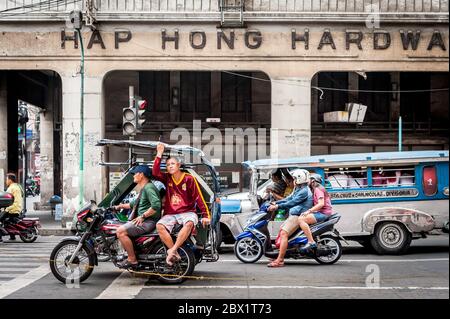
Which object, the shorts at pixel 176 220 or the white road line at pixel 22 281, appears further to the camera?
the shorts at pixel 176 220

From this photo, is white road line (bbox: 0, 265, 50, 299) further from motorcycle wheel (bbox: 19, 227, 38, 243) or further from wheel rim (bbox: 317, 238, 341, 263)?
motorcycle wheel (bbox: 19, 227, 38, 243)

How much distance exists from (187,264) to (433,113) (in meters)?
22.4

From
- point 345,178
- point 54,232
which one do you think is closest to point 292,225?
point 345,178

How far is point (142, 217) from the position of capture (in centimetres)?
1129

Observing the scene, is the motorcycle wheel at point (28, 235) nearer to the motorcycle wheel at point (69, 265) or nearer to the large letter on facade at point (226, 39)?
the motorcycle wheel at point (69, 265)

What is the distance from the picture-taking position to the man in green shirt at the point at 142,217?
37.0 ft

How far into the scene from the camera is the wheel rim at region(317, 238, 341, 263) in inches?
556

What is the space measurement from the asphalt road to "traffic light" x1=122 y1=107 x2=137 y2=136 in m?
5.70

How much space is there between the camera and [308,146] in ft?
84.4

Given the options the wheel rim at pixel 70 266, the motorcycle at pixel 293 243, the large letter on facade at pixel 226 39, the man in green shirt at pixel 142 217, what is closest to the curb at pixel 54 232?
the large letter on facade at pixel 226 39

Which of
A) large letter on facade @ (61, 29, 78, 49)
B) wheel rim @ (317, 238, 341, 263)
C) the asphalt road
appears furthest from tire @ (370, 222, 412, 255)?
large letter on facade @ (61, 29, 78, 49)

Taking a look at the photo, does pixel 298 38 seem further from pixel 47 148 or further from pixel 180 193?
pixel 47 148

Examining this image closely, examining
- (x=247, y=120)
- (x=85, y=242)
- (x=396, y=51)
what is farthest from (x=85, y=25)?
(x=85, y=242)

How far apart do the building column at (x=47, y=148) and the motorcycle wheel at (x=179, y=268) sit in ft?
81.8
